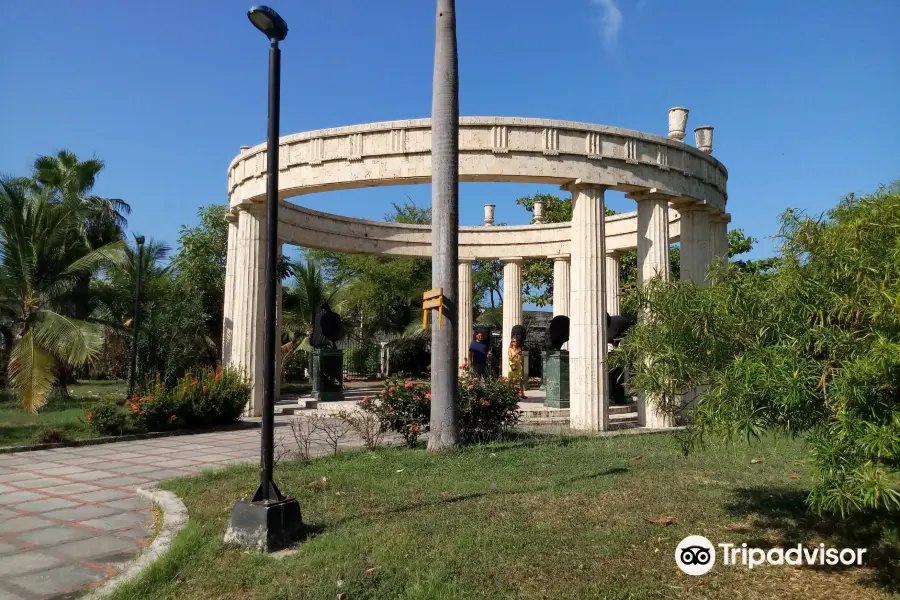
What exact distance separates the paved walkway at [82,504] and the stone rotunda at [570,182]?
4452 mm

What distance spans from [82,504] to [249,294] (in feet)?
27.9

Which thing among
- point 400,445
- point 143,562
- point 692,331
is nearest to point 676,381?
point 692,331

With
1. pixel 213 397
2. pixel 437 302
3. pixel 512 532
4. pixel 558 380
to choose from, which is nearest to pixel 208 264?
pixel 213 397

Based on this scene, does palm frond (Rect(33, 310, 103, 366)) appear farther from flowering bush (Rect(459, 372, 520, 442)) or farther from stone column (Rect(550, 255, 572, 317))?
stone column (Rect(550, 255, 572, 317))

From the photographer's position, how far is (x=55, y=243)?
16.5 metres

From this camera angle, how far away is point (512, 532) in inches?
214

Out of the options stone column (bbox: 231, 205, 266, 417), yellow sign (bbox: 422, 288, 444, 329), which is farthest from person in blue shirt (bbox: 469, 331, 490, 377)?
yellow sign (bbox: 422, 288, 444, 329)

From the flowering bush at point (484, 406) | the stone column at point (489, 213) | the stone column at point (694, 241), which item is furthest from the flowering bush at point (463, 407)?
the stone column at point (489, 213)

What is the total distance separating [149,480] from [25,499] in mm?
1419

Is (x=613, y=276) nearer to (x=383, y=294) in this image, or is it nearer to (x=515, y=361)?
(x=515, y=361)

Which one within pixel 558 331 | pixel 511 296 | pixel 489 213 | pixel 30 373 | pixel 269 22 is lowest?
pixel 30 373

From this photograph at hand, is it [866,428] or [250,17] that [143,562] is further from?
[866,428]

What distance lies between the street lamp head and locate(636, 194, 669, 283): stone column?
9601 millimetres

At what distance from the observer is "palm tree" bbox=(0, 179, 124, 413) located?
13.9 m
